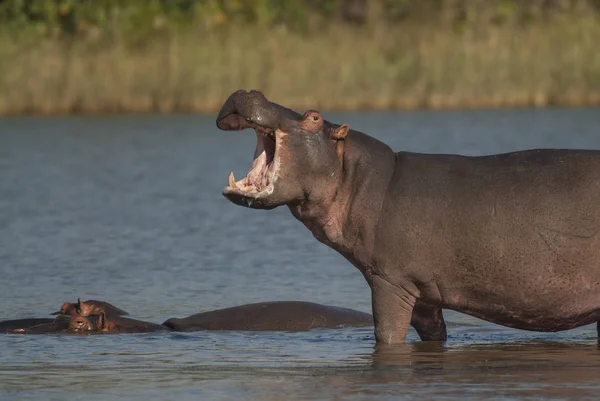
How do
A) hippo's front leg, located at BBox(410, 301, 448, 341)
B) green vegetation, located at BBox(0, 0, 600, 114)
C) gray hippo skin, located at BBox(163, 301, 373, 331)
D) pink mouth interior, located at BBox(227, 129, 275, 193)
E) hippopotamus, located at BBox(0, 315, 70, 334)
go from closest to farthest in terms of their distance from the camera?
pink mouth interior, located at BBox(227, 129, 275, 193) → hippo's front leg, located at BBox(410, 301, 448, 341) → hippopotamus, located at BBox(0, 315, 70, 334) → gray hippo skin, located at BBox(163, 301, 373, 331) → green vegetation, located at BBox(0, 0, 600, 114)

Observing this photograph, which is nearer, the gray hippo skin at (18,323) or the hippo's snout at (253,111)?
the hippo's snout at (253,111)

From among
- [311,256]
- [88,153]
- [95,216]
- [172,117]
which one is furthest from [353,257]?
[172,117]

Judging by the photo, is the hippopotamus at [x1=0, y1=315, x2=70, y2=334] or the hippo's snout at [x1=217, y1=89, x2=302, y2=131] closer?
the hippo's snout at [x1=217, y1=89, x2=302, y2=131]

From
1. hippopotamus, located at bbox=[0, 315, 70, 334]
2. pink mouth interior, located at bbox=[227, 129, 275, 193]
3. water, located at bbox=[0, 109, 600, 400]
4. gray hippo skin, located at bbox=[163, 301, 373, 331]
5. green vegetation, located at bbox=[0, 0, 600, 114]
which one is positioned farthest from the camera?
green vegetation, located at bbox=[0, 0, 600, 114]

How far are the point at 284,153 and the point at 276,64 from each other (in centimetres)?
2231

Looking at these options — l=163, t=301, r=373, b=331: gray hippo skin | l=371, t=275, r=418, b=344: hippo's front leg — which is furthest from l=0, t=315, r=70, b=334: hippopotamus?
l=371, t=275, r=418, b=344: hippo's front leg

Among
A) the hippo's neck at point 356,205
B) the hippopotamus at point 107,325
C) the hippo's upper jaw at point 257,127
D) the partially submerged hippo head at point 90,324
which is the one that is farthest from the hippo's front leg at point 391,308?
the partially submerged hippo head at point 90,324

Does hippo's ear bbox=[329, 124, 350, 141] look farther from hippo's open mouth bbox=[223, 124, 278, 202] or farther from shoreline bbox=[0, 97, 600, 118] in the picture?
shoreline bbox=[0, 97, 600, 118]

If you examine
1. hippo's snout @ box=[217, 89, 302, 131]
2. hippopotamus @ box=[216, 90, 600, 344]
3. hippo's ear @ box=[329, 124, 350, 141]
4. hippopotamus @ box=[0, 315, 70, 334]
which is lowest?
hippopotamus @ box=[0, 315, 70, 334]

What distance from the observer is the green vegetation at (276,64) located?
1170 inches

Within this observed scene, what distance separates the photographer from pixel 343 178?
8453 mm

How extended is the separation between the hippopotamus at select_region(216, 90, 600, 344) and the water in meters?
0.31

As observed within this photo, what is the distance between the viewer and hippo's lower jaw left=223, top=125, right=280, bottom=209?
8195mm

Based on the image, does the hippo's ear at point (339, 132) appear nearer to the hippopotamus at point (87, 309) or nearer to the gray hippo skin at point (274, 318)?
the gray hippo skin at point (274, 318)
